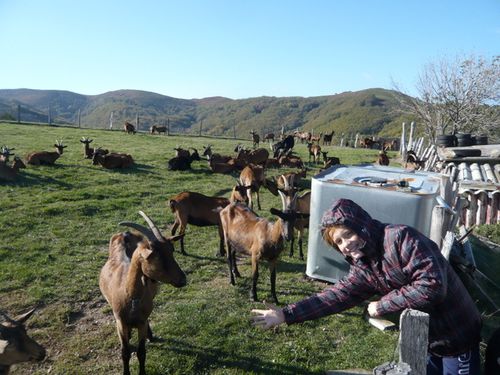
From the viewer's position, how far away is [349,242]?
2.63m

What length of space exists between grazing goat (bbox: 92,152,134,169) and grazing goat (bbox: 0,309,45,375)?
13.8 meters

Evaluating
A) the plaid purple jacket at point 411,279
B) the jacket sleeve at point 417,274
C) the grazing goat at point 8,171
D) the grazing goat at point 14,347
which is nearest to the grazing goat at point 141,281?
the grazing goat at point 14,347

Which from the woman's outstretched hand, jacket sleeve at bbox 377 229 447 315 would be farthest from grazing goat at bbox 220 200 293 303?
jacket sleeve at bbox 377 229 447 315

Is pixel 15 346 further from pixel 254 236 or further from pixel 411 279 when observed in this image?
pixel 254 236

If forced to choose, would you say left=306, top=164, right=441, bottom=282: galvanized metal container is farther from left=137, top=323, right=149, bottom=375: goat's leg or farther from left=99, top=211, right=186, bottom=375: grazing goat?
left=137, top=323, right=149, bottom=375: goat's leg

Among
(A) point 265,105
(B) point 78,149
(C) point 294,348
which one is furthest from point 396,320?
(A) point 265,105

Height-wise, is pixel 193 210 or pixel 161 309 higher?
pixel 193 210

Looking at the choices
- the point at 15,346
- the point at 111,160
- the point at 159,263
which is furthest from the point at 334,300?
the point at 111,160

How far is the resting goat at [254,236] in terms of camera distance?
21.7 feet

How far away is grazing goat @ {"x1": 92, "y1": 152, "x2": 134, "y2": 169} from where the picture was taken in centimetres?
1731

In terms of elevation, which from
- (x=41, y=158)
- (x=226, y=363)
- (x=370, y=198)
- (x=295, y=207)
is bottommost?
(x=226, y=363)

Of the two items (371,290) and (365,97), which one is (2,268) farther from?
(365,97)

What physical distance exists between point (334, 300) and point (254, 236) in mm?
4038

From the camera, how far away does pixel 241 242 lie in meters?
7.20
